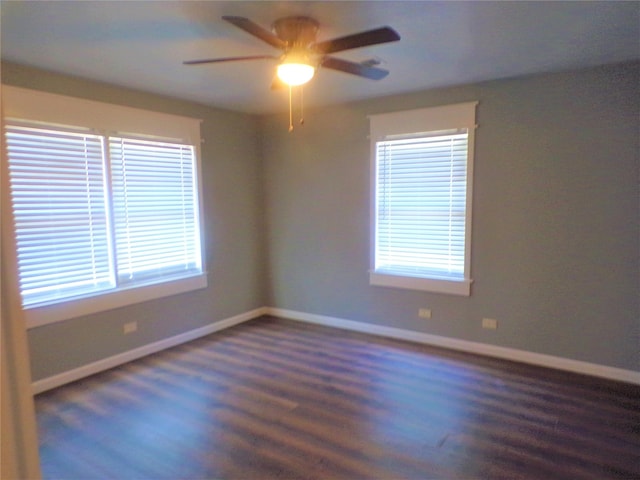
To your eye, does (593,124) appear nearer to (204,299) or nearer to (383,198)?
(383,198)

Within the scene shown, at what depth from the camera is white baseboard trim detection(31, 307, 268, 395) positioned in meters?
3.39

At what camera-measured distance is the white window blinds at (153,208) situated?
12.5ft

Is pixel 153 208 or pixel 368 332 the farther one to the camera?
pixel 368 332

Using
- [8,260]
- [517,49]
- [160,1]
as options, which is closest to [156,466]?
[8,260]

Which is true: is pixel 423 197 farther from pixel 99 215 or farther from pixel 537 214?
pixel 99 215

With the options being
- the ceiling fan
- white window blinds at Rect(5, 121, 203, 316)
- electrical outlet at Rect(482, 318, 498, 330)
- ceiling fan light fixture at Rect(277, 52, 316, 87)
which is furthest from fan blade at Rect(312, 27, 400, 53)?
electrical outlet at Rect(482, 318, 498, 330)

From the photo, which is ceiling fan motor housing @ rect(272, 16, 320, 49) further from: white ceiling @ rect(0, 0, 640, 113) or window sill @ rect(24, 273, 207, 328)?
window sill @ rect(24, 273, 207, 328)

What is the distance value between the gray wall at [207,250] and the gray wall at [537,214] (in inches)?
38.1

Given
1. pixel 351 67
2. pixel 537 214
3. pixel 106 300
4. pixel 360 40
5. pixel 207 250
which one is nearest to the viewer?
pixel 360 40

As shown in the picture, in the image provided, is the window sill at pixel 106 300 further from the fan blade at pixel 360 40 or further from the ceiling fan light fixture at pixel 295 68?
the fan blade at pixel 360 40

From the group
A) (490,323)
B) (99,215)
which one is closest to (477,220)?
(490,323)

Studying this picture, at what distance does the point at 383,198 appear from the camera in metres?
4.39

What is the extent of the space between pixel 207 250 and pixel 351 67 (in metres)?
2.76

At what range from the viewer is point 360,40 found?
2.16 m
